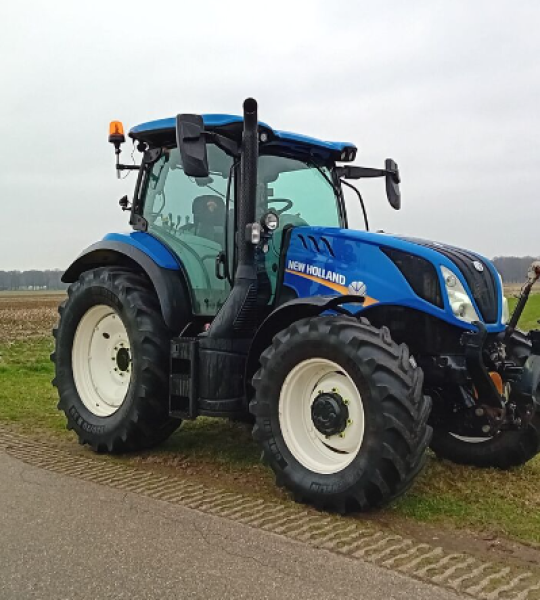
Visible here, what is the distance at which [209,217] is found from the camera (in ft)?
18.9

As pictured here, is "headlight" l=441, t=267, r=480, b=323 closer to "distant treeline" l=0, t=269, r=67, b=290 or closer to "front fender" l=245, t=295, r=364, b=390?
"front fender" l=245, t=295, r=364, b=390

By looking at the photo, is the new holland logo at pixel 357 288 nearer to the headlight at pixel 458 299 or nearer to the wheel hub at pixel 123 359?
the headlight at pixel 458 299

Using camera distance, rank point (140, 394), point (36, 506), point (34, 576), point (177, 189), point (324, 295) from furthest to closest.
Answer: point (177, 189)
point (140, 394)
point (324, 295)
point (36, 506)
point (34, 576)

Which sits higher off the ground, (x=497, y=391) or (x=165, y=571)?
(x=497, y=391)

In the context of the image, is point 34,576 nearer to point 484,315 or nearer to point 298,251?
point 298,251

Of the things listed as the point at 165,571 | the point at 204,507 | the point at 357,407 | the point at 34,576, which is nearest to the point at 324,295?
the point at 357,407

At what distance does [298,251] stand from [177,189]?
1.33 metres

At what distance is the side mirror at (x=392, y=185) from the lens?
21.9 ft

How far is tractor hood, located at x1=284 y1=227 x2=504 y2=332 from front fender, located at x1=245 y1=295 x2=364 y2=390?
0.65 feet

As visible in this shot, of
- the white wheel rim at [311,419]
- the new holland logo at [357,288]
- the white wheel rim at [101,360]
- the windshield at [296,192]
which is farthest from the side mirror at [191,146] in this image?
the white wheel rim at [101,360]

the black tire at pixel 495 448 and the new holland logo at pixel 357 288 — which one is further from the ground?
the new holland logo at pixel 357 288

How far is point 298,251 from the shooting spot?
5.38 metres

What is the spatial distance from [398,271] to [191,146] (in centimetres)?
167

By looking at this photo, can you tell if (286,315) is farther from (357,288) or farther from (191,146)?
(191,146)
